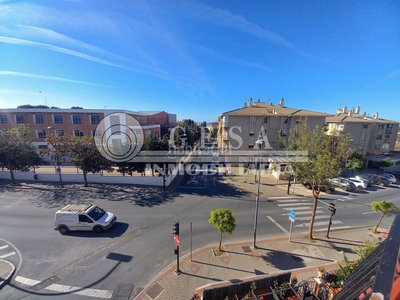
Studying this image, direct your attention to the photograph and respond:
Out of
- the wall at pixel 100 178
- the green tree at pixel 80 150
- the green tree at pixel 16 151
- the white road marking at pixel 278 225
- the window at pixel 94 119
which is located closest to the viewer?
the white road marking at pixel 278 225

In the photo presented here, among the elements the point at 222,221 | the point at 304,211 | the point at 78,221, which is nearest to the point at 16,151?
the point at 78,221

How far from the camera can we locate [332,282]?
6.92 meters

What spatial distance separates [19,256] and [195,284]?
9.65 metres

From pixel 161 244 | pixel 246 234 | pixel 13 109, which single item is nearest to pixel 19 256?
pixel 161 244

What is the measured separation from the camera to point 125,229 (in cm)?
1206

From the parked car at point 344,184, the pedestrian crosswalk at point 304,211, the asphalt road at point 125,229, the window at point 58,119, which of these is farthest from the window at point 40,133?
the parked car at point 344,184

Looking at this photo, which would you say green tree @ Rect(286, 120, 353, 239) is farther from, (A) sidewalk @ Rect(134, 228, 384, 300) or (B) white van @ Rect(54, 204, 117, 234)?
(B) white van @ Rect(54, 204, 117, 234)

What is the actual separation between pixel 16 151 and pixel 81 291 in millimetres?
20397

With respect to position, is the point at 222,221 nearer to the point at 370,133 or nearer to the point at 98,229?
the point at 98,229

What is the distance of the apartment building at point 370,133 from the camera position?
31.9m

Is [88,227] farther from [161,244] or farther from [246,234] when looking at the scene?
[246,234]

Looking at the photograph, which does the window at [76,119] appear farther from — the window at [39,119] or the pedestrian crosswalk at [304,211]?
the pedestrian crosswalk at [304,211]

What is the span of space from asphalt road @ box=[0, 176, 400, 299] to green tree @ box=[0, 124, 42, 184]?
2769 mm

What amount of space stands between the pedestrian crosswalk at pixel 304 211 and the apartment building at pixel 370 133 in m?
22.1
